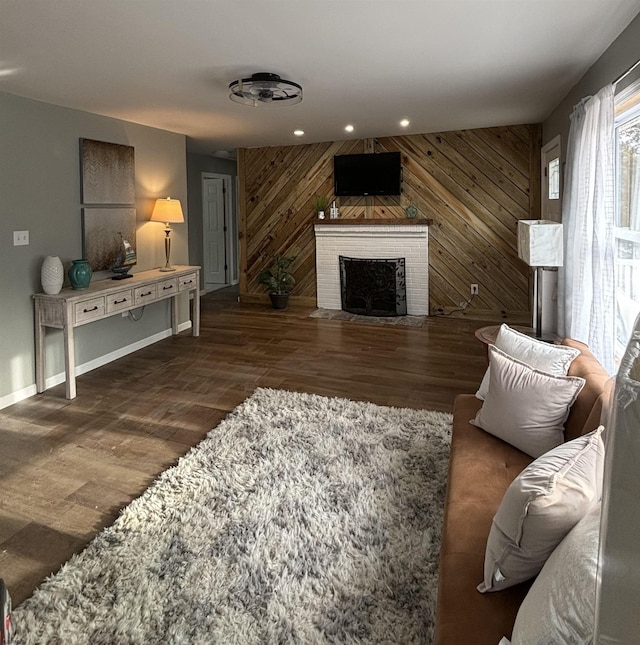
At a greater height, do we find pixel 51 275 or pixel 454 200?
pixel 454 200

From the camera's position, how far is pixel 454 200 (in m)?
6.41

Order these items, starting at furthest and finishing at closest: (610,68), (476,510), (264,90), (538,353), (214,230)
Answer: (214,230), (264,90), (610,68), (538,353), (476,510)

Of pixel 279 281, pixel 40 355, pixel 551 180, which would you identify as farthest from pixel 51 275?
pixel 551 180

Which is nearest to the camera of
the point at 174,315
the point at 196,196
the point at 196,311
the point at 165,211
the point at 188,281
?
the point at 165,211

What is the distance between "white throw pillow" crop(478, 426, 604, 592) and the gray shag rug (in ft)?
1.84

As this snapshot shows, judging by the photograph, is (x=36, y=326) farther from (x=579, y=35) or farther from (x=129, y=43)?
(x=579, y=35)

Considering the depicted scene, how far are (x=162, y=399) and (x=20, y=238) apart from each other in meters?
1.65

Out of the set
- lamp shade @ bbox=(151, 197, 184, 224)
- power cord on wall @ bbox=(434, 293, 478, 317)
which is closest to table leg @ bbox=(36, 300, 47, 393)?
lamp shade @ bbox=(151, 197, 184, 224)

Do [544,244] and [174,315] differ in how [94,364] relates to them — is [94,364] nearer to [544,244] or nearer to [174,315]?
[174,315]

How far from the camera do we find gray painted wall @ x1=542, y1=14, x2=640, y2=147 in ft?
8.22

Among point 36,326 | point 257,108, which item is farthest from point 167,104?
point 36,326

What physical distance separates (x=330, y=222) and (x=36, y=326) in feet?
13.4

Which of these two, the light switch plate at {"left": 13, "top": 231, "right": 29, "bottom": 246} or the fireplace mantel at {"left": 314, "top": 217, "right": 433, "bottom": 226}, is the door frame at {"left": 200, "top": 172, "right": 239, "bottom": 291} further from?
the light switch plate at {"left": 13, "top": 231, "right": 29, "bottom": 246}

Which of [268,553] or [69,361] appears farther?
[69,361]
